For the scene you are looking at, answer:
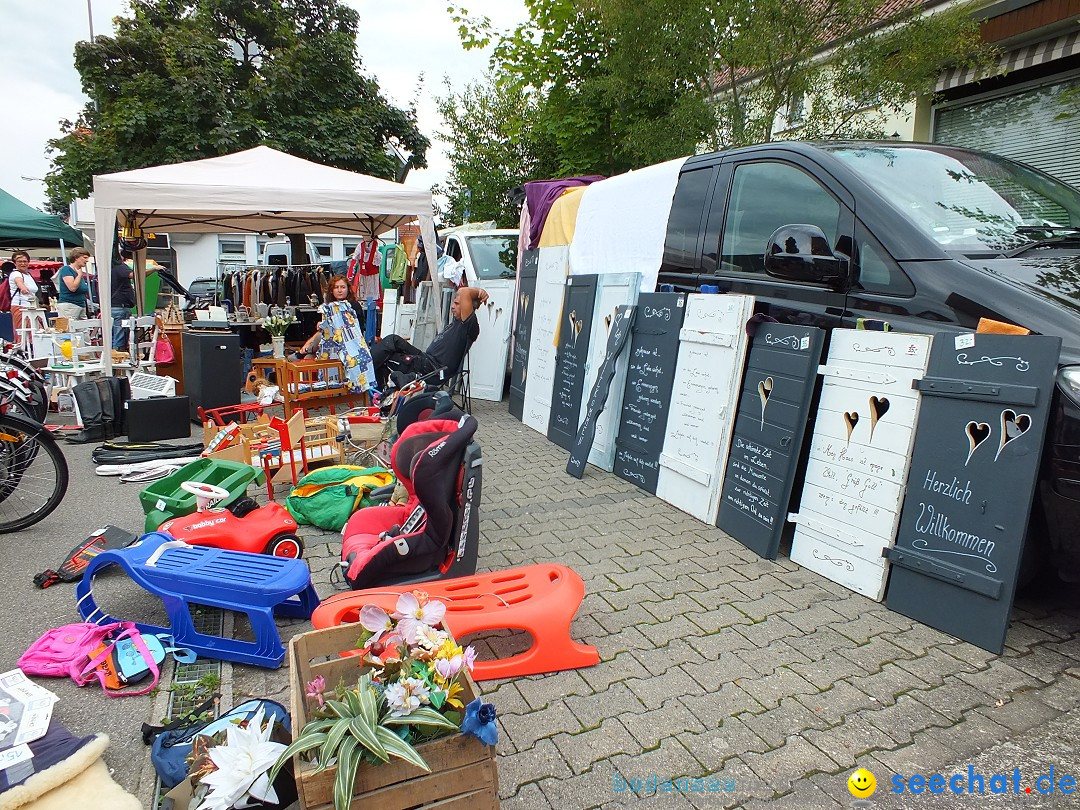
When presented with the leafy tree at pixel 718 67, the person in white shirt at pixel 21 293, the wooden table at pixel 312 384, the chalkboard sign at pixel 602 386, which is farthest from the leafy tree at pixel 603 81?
the person in white shirt at pixel 21 293

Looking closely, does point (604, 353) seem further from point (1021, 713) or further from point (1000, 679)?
point (1021, 713)

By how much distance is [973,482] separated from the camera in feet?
10.2

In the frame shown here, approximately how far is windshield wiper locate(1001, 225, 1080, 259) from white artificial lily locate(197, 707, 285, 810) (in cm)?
386

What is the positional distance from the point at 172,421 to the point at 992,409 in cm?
725

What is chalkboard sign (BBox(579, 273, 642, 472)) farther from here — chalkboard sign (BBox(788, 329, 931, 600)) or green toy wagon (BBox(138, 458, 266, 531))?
green toy wagon (BBox(138, 458, 266, 531))

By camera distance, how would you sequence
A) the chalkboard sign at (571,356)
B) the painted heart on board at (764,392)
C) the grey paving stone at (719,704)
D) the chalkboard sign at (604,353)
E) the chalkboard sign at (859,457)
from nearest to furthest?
the grey paving stone at (719,704), the chalkboard sign at (859,457), the painted heart on board at (764,392), the chalkboard sign at (604,353), the chalkboard sign at (571,356)

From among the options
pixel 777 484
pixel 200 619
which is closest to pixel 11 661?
pixel 200 619

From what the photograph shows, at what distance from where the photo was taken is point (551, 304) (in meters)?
7.21

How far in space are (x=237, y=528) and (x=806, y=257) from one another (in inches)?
140

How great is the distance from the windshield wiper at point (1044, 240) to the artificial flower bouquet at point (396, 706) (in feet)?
11.0

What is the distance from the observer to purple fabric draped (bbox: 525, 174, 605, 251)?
8023 millimetres

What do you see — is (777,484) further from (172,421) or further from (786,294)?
(172,421)

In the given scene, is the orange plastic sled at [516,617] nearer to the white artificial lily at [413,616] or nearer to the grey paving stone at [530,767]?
the grey paving stone at [530,767]

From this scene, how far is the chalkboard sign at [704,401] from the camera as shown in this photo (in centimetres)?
448
